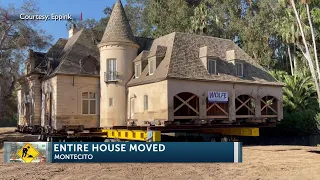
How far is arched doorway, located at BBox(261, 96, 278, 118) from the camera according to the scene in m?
27.7

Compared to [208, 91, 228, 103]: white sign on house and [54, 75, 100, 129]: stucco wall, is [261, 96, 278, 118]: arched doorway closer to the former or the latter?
[208, 91, 228, 103]: white sign on house

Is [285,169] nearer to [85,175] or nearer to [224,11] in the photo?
[85,175]

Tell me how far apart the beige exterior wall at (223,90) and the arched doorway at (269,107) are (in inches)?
16.3

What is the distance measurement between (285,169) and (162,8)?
119ft

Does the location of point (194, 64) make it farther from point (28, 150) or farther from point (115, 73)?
point (28, 150)

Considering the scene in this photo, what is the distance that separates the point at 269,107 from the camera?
28062 millimetres

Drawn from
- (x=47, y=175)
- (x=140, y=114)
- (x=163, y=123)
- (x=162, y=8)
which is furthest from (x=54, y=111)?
(x=162, y=8)

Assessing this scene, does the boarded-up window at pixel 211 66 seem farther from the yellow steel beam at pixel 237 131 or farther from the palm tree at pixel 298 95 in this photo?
the palm tree at pixel 298 95

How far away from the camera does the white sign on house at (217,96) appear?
80.3 feet

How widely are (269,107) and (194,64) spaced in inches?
298

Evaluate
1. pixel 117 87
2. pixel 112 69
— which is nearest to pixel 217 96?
pixel 117 87

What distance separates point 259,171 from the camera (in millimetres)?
14227

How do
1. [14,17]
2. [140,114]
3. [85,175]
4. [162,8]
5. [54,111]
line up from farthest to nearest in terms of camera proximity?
[162,8] < [14,17] < [54,111] < [140,114] < [85,175]

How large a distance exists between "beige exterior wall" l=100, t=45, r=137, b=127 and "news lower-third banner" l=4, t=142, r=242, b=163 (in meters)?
13.2
